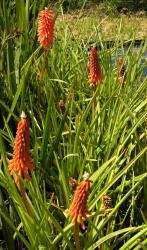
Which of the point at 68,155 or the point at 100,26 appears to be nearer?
the point at 68,155

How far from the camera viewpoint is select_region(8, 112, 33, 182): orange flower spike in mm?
756

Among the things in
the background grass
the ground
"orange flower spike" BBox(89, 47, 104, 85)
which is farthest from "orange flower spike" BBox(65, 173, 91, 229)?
the ground

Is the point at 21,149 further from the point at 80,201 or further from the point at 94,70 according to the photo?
the point at 94,70

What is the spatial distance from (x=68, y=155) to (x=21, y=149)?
271mm

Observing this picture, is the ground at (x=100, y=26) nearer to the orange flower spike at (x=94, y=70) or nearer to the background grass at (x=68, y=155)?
the background grass at (x=68, y=155)

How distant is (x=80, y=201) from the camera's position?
0.73 meters

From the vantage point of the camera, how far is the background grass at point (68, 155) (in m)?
0.86

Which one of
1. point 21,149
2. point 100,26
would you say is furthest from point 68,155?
point 100,26

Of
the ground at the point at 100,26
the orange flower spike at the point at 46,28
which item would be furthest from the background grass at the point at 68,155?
the ground at the point at 100,26

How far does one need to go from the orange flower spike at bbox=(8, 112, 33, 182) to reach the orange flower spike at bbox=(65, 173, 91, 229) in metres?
0.11

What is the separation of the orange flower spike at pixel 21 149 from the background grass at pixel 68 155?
5cm

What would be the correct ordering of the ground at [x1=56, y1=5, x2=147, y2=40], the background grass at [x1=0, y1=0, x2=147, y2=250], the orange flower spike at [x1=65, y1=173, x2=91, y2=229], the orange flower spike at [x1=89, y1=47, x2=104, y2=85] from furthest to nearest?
the ground at [x1=56, y1=5, x2=147, y2=40], the orange flower spike at [x1=89, y1=47, x2=104, y2=85], the background grass at [x1=0, y1=0, x2=147, y2=250], the orange flower spike at [x1=65, y1=173, x2=91, y2=229]

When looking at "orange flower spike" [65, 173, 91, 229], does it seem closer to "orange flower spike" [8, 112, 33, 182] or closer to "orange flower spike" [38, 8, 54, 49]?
"orange flower spike" [8, 112, 33, 182]

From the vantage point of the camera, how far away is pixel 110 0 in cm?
845
